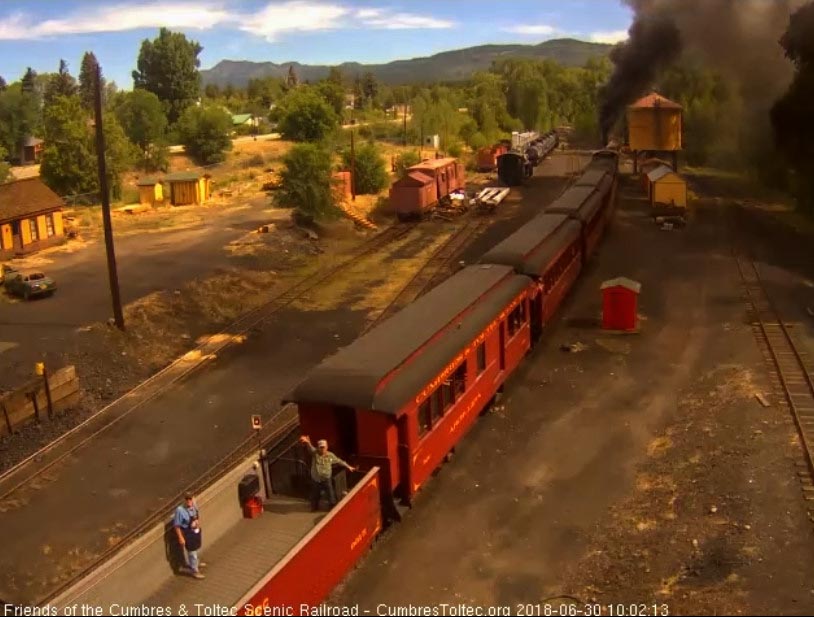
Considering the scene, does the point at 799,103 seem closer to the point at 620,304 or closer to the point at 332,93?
the point at 620,304

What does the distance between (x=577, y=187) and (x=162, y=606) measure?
107 ft

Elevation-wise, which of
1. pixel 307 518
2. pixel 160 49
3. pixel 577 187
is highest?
pixel 160 49

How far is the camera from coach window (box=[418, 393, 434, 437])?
47.0ft

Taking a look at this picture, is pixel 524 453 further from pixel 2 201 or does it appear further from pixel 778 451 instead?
pixel 2 201

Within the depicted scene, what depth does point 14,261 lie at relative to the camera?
3738 cm

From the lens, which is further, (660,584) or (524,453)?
(524,453)

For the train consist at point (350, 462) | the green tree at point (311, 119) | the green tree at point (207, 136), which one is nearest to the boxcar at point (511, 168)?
the green tree at point (311, 119)

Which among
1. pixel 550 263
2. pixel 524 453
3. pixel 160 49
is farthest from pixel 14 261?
pixel 160 49

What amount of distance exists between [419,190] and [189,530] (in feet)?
124

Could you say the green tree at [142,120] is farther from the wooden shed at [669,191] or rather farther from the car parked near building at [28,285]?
the wooden shed at [669,191]

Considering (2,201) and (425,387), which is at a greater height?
(2,201)

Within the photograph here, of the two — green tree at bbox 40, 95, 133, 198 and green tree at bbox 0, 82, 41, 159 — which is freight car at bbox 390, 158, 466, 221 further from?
green tree at bbox 0, 82, 41, 159

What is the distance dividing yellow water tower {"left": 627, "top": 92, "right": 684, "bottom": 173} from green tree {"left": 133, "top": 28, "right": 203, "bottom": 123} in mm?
68196

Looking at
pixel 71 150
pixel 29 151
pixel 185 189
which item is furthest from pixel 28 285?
pixel 29 151
